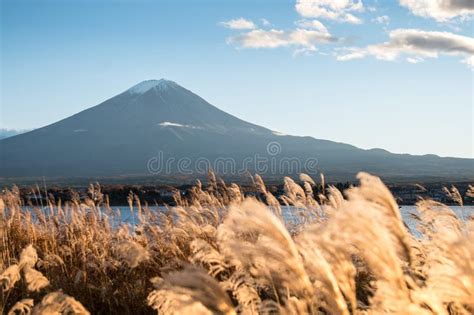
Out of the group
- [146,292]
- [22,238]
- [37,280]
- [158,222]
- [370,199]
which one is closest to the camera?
[370,199]

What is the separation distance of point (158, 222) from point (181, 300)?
20.7ft

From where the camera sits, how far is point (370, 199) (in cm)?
230

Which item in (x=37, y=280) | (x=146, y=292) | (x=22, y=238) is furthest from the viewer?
(x=22, y=238)

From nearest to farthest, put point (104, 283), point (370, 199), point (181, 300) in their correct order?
point (181, 300)
point (370, 199)
point (104, 283)

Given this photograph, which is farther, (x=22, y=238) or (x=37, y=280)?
(x=22, y=238)

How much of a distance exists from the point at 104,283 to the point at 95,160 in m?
166

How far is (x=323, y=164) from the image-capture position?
6452 inches

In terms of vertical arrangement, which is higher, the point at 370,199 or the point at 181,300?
the point at 370,199

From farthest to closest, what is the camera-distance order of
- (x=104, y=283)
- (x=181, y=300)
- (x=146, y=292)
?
(x=104, y=283) < (x=146, y=292) < (x=181, y=300)

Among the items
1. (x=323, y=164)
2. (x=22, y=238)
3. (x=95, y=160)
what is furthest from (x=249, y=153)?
(x=22, y=238)

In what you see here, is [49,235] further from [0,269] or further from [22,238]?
[0,269]

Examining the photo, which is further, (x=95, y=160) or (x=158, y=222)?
(x=95, y=160)

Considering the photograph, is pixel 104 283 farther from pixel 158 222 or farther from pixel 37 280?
pixel 158 222

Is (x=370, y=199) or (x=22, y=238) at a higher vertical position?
(x=370, y=199)
